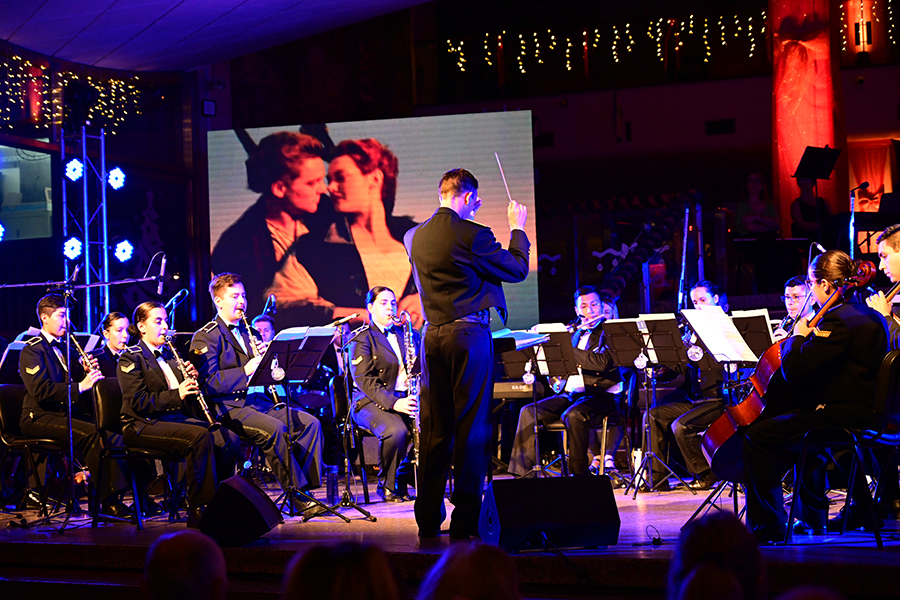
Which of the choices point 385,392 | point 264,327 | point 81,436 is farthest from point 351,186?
point 81,436

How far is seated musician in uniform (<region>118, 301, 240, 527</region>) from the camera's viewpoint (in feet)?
16.3

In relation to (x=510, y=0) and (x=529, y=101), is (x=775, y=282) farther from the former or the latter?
(x=510, y=0)

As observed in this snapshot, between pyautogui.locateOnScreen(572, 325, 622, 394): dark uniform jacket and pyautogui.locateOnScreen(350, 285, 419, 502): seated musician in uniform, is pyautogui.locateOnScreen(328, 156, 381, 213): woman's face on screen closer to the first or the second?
pyautogui.locateOnScreen(350, 285, 419, 502): seated musician in uniform

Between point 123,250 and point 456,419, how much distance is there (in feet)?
20.1

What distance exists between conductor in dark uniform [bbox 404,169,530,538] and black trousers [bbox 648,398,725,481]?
2.43 meters

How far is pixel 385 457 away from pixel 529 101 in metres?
9.82

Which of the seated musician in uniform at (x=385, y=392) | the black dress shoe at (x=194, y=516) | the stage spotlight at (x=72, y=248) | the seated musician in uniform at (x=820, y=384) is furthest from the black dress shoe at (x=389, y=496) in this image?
the stage spotlight at (x=72, y=248)

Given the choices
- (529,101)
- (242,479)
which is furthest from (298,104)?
(242,479)

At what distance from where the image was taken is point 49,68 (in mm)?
8742

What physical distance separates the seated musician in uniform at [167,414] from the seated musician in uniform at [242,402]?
0.12m

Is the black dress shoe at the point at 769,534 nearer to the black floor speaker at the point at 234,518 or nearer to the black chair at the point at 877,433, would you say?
the black chair at the point at 877,433

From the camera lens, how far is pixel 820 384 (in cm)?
390

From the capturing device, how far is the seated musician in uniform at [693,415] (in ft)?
19.6

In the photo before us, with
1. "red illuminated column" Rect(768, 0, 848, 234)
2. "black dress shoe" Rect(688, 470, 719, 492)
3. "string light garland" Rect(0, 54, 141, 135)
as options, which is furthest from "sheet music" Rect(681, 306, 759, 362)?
"string light garland" Rect(0, 54, 141, 135)
